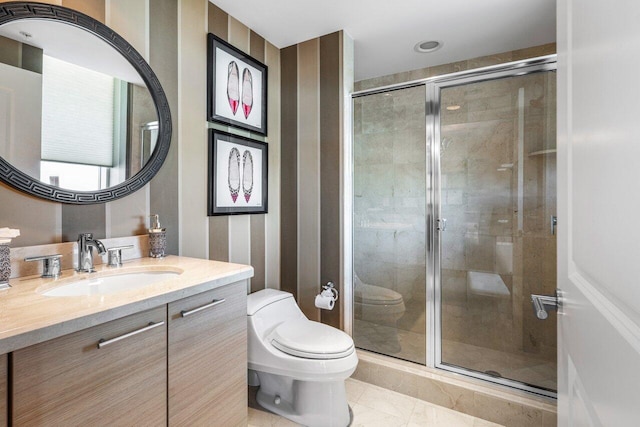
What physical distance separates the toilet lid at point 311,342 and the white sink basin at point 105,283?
64 centimetres

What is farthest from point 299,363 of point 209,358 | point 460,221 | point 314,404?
point 460,221

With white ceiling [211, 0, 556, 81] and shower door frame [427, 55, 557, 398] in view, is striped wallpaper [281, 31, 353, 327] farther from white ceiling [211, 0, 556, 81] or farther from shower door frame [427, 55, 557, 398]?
shower door frame [427, 55, 557, 398]

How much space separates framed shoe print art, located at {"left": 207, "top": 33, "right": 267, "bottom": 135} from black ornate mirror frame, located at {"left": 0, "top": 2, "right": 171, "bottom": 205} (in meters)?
0.33

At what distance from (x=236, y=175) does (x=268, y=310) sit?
0.85 meters

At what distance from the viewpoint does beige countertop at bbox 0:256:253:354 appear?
0.67 metres

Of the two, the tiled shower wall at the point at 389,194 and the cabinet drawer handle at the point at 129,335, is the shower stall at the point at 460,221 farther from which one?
the cabinet drawer handle at the point at 129,335

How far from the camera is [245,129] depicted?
197cm

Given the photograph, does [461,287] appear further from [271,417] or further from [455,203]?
[271,417]

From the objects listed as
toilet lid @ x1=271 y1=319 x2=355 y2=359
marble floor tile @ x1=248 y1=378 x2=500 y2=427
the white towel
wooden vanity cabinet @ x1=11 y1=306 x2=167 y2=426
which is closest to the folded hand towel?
the white towel

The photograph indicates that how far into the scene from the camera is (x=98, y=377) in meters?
0.78

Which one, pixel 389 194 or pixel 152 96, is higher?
pixel 152 96

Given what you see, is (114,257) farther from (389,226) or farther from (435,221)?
(435,221)

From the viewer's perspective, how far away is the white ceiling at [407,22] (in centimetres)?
180

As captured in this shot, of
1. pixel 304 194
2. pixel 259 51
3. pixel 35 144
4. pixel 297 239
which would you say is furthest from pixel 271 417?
pixel 259 51
